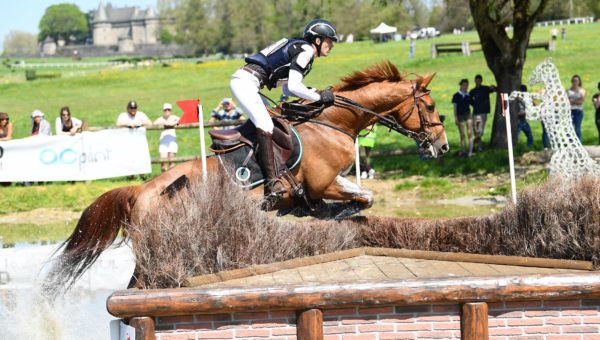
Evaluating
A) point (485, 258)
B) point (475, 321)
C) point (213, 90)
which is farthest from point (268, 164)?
point (213, 90)

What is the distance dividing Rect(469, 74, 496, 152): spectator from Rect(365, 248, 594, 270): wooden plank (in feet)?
39.1

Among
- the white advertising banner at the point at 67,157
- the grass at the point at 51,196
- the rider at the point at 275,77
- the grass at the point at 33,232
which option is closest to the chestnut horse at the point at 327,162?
the rider at the point at 275,77

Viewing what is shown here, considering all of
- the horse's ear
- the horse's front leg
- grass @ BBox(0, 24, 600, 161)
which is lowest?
grass @ BBox(0, 24, 600, 161)

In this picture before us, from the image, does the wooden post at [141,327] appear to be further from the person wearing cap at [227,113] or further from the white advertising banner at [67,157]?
the person wearing cap at [227,113]

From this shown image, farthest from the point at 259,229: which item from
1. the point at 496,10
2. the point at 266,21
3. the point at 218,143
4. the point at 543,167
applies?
the point at 266,21

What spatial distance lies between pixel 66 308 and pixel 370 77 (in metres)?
3.67

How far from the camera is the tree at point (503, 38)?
59.1ft

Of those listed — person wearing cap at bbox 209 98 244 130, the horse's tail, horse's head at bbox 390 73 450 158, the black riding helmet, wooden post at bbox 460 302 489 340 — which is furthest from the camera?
person wearing cap at bbox 209 98 244 130

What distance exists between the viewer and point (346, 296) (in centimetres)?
572

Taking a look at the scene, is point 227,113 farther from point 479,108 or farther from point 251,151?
point 251,151

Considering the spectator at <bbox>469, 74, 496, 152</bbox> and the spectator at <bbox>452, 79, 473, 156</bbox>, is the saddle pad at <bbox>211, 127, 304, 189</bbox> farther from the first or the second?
the spectator at <bbox>469, 74, 496, 152</bbox>

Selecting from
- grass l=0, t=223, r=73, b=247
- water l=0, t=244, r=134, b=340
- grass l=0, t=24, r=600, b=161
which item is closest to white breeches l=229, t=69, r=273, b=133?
water l=0, t=244, r=134, b=340

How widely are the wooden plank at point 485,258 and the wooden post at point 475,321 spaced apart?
84cm

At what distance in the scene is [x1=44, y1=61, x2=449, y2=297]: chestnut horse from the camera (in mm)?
7742
